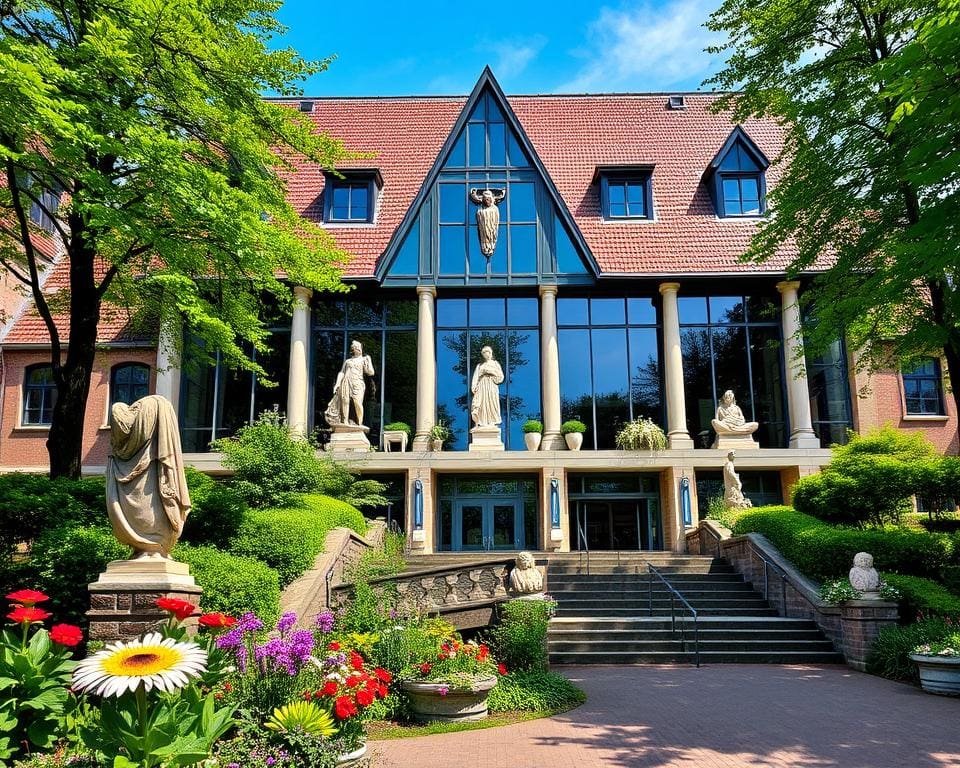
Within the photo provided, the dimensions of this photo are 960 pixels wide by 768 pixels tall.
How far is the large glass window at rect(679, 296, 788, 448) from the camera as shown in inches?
979

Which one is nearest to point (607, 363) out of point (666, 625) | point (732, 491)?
point (732, 491)

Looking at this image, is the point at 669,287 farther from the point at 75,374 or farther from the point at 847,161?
the point at 75,374

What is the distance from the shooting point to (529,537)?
2395 cm

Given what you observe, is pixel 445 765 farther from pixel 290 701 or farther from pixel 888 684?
pixel 888 684

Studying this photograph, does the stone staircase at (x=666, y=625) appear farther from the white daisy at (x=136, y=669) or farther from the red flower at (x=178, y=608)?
the white daisy at (x=136, y=669)

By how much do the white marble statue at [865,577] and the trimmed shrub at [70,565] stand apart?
11099mm

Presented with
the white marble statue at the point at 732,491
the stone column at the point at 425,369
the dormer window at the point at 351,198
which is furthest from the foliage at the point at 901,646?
the dormer window at the point at 351,198

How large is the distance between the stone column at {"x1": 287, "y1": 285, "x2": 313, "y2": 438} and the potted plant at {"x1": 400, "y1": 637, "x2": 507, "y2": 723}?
14754 mm

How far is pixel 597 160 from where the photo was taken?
28.9 metres

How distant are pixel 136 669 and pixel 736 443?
844 inches

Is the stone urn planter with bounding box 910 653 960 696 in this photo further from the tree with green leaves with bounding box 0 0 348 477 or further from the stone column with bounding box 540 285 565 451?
the stone column with bounding box 540 285 565 451

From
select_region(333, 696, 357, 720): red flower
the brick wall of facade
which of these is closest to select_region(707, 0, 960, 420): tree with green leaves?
select_region(333, 696, 357, 720): red flower

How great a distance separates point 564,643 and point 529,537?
10803mm

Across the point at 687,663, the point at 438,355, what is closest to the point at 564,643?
the point at 687,663
